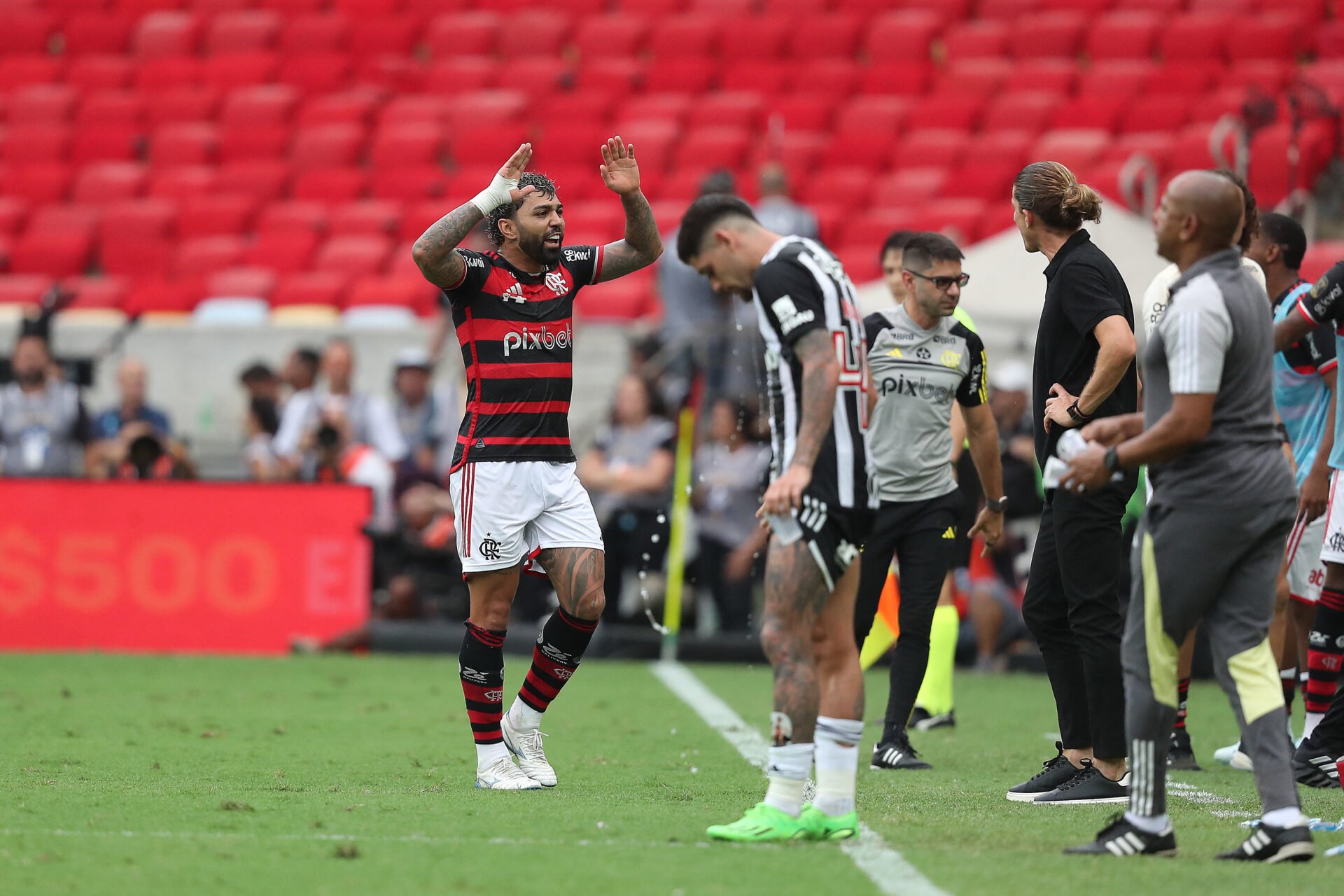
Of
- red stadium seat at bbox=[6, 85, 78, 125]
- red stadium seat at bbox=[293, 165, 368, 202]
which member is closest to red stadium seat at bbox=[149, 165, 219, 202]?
red stadium seat at bbox=[293, 165, 368, 202]

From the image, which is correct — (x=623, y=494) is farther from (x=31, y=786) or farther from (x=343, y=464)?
(x=31, y=786)

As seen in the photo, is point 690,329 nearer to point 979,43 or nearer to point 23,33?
point 979,43

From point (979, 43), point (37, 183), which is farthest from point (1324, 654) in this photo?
point (37, 183)

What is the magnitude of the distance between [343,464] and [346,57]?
11.0 m

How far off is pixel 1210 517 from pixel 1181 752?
3.04 metres

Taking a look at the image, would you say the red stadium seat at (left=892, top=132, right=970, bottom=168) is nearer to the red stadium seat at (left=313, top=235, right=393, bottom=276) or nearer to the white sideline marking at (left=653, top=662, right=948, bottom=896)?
the red stadium seat at (left=313, top=235, right=393, bottom=276)

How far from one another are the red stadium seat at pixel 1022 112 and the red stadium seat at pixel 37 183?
11592 millimetres

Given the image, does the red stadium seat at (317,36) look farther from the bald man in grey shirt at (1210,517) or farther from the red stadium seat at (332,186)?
the bald man in grey shirt at (1210,517)

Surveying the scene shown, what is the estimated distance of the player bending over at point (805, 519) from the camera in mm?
5188

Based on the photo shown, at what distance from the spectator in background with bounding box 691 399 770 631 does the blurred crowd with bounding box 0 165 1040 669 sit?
0.04 ft

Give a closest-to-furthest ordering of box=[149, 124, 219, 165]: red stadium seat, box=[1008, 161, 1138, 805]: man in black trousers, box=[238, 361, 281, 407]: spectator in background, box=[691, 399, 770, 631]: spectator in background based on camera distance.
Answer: box=[1008, 161, 1138, 805]: man in black trousers < box=[691, 399, 770, 631]: spectator in background < box=[238, 361, 281, 407]: spectator in background < box=[149, 124, 219, 165]: red stadium seat

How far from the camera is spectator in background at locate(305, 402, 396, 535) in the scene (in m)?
13.6

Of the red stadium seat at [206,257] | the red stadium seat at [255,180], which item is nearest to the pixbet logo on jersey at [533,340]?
the red stadium seat at [206,257]

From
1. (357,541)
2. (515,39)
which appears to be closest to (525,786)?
(357,541)
